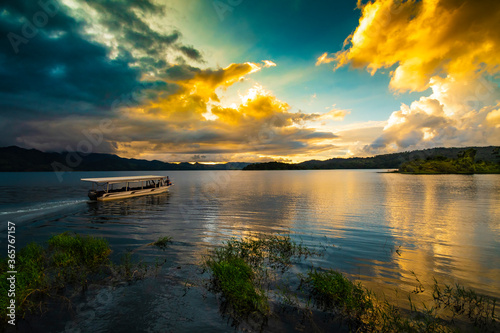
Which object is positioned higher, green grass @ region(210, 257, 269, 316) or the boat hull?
green grass @ region(210, 257, 269, 316)

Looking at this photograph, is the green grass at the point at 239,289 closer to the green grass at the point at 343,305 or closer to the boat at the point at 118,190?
the green grass at the point at 343,305

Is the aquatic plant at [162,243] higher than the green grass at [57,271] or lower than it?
lower

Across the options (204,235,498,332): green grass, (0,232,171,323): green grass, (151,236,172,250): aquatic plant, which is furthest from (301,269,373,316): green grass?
(151,236,172,250): aquatic plant

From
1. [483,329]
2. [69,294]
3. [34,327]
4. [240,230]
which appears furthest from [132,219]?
[483,329]

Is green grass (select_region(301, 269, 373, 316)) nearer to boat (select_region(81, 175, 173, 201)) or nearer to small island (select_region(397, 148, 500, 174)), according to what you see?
boat (select_region(81, 175, 173, 201))

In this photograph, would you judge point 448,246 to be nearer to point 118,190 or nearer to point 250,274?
point 250,274

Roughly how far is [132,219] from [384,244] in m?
31.8

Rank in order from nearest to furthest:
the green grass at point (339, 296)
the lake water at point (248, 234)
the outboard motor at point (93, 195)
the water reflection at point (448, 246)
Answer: the lake water at point (248, 234)
the green grass at point (339, 296)
the water reflection at point (448, 246)
the outboard motor at point (93, 195)

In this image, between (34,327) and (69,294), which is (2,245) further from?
(34,327)

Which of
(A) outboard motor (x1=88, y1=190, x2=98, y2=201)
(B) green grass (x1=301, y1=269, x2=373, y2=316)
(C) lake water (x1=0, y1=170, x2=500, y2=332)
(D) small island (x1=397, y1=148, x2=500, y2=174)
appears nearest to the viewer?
(C) lake water (x1=0, y1=170, x2=500, y2=332)

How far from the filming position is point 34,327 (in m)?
7.95

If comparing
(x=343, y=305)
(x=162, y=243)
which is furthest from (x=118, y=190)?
(x=343, y=305)

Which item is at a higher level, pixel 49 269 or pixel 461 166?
pixel 461 166

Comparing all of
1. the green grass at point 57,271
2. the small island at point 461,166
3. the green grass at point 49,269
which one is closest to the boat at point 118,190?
the green grass at point 49,269
